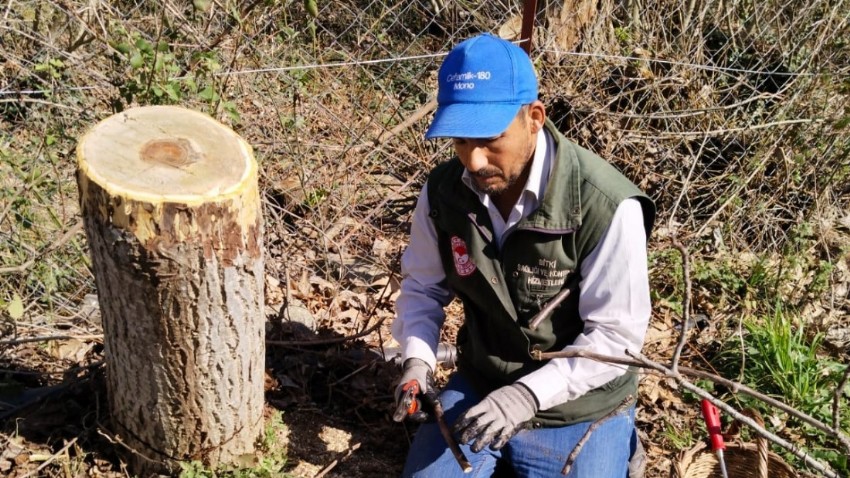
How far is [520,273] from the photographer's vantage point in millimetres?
2461

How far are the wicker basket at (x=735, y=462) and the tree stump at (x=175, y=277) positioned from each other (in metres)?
1.47

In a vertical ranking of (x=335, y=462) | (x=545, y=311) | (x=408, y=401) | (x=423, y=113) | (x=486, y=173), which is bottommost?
(x=335, y=462)

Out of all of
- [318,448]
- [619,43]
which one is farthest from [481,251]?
[619,43]

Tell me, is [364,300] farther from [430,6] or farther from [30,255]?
[430,6]

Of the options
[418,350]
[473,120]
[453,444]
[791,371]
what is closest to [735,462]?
[791,371]

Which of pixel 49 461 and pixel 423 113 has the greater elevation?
pixel 423 113

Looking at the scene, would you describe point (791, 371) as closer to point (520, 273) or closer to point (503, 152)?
point (520, 273)

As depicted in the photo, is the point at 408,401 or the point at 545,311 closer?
the point at 545,311

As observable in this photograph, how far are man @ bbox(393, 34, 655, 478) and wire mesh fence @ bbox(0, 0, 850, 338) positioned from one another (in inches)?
41.9

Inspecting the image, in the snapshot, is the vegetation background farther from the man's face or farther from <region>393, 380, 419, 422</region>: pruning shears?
the man's face

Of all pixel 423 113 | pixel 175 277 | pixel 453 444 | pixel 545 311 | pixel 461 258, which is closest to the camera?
pixel 545 311

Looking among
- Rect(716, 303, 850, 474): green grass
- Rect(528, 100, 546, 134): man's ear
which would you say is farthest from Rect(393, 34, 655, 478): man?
Rect(716, 303, 850, 474): green grass

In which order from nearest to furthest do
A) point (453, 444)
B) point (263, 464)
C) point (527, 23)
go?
point (453, 444) → point (263, 464) → point (527, 23)

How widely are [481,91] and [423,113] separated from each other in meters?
2.03
